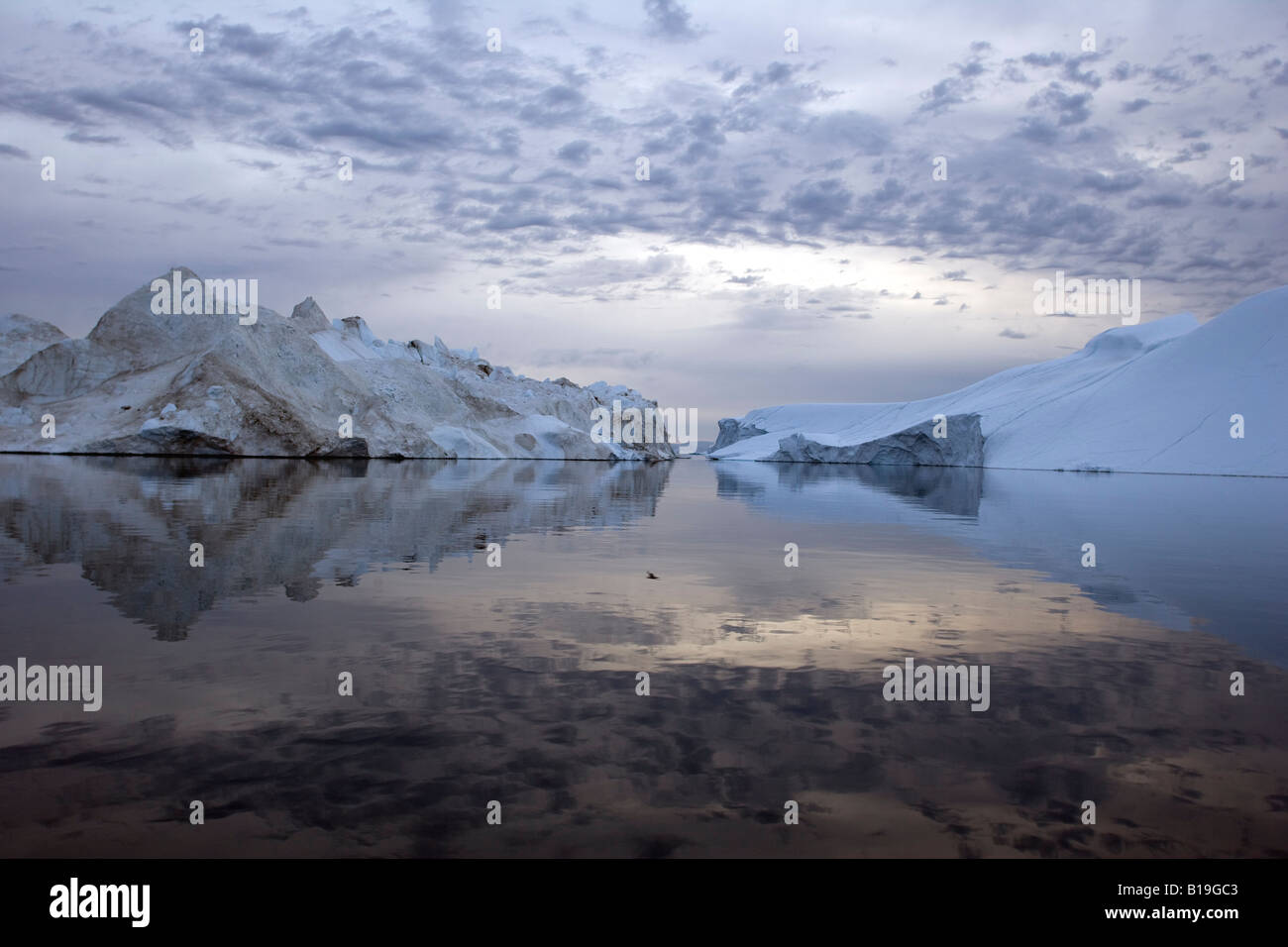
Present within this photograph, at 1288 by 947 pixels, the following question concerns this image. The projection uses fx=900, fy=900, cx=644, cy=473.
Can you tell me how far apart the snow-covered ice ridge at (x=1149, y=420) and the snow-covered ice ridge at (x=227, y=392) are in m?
34.9

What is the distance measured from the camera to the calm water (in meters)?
3.34

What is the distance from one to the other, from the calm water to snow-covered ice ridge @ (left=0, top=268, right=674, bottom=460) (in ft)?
122

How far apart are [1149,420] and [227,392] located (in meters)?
68.9

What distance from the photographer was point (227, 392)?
44.9 m

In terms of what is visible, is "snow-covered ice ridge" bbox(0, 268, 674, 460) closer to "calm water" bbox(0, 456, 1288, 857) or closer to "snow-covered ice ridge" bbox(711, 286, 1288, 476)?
"snow-covered ice ridge" bbox(711, 286, 1288, 476)

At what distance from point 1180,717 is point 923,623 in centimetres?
237
